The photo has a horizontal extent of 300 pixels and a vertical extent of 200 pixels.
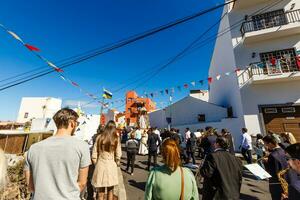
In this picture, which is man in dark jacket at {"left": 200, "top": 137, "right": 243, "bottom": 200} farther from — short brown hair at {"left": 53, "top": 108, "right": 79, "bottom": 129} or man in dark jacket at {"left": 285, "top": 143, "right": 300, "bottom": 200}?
short brown hair at {"left": 53, "top": 108, "right": 79, "bottom": 129}

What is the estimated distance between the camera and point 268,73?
10.7 meters

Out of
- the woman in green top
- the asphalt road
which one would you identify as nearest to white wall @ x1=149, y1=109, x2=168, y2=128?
the asphalt road

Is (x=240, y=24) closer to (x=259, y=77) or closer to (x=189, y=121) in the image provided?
(x=259, y=77)

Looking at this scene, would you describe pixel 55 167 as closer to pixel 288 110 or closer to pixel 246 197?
pixel 246 197

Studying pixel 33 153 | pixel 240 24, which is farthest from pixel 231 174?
pixel 240 24

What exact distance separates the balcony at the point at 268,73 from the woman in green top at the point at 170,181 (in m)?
11.0

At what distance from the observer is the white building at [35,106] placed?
31.8 m

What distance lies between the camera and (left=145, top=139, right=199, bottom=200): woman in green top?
1.88 meters

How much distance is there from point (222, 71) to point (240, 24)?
4440mm

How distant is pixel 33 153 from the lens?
1.77 meters

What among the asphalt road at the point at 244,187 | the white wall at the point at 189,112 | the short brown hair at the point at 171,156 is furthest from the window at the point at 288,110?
the short brown hair at the point at 171,156

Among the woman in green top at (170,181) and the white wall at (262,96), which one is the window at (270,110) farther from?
the woman in green top at (170,181)

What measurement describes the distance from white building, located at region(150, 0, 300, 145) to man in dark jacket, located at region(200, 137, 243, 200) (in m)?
9.66

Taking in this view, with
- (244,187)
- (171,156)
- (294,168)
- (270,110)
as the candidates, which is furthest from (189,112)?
(171,156)
